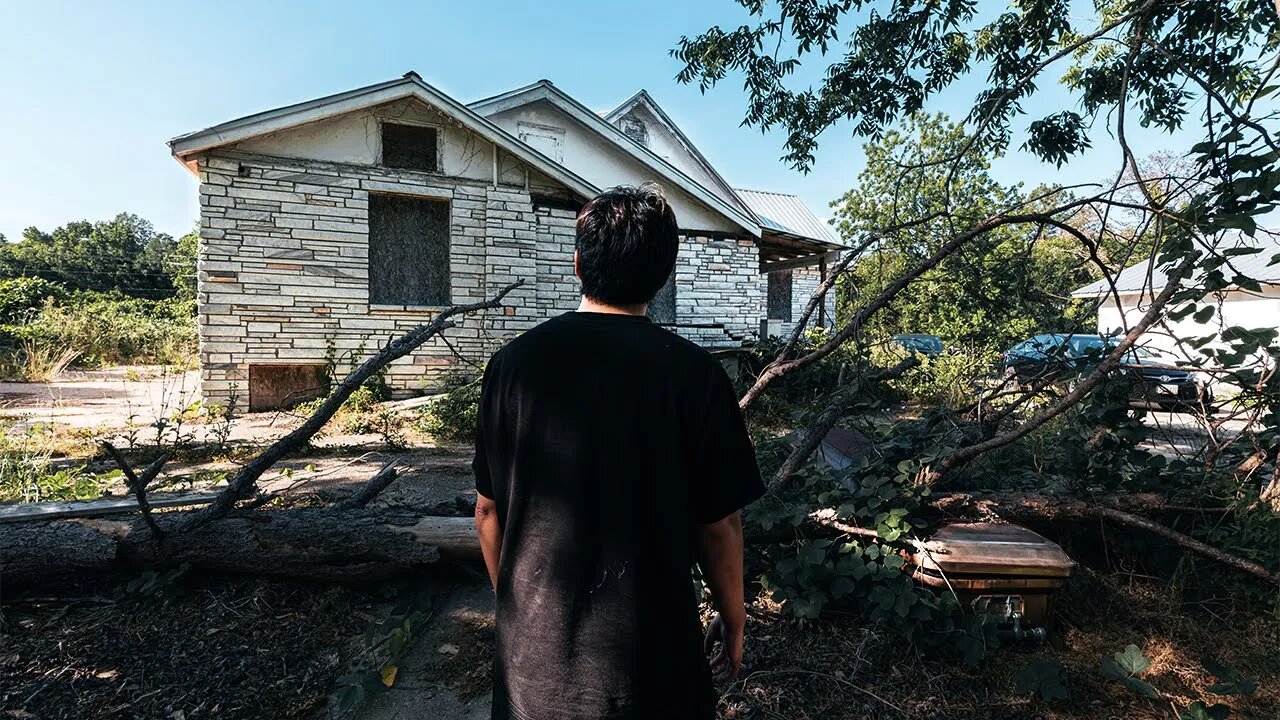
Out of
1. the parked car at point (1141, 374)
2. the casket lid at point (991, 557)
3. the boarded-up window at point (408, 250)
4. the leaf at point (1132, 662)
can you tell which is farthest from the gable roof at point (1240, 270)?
the boarded-up window at point (408, 250)

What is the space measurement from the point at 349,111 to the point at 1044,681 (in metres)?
9.98

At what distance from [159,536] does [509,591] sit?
8.42 feet

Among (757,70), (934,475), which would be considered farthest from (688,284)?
(934,475)

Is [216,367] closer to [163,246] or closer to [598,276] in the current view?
[598,276]

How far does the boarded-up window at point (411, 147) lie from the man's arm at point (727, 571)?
9.47 meters

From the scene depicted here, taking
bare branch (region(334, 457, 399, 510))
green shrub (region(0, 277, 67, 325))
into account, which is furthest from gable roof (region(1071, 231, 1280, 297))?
green shrub (region(0, 277, 67, 325))

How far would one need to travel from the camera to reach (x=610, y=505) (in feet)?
4.06

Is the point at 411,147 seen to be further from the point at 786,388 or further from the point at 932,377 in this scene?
the point at 932,377

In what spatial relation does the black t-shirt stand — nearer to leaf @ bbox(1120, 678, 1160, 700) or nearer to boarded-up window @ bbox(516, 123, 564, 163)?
leaf @ bbox(1120, 678, 1160, 700)

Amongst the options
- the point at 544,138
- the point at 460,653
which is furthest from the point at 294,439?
the point at 544,138

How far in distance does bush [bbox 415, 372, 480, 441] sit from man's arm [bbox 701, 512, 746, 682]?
21.5 ft

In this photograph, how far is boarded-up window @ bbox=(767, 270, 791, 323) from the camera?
63.1 ft

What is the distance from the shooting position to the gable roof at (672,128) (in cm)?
1798

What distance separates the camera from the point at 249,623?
275 centimetres
